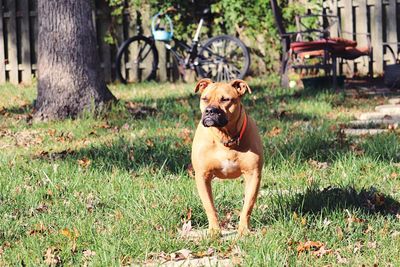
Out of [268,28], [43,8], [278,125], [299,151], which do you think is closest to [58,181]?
Answer: [299,151]

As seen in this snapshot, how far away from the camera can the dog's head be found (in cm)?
414

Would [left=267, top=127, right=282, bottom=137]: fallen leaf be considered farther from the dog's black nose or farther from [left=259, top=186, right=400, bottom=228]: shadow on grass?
the dog's black nose

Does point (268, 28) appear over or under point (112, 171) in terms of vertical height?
over

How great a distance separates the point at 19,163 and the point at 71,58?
8.43 ft

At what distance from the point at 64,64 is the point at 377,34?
21.5ft

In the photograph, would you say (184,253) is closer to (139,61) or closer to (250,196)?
(250,196)

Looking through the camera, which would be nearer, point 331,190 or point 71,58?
point 331,190

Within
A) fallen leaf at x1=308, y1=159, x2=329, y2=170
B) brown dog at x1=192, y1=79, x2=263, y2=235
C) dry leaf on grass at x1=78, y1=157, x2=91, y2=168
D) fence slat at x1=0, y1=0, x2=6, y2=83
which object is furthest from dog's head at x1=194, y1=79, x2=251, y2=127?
fence slat at x1=0, y1=0, x2=6, y2=83

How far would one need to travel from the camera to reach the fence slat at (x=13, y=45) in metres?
14.5

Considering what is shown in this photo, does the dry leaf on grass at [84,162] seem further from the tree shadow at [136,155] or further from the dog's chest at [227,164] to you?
the dog's chest at [227,164]

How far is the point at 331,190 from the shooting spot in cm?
512

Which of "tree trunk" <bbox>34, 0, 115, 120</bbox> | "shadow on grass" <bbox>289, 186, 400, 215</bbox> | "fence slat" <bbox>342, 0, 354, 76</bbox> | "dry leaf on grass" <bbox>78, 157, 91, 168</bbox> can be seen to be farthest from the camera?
"fence slat" <bbox>342, 0, 354, 76</bbox>

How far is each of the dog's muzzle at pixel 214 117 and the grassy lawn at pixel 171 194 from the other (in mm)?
620

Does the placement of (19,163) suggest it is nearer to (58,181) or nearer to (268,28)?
(58,181)
